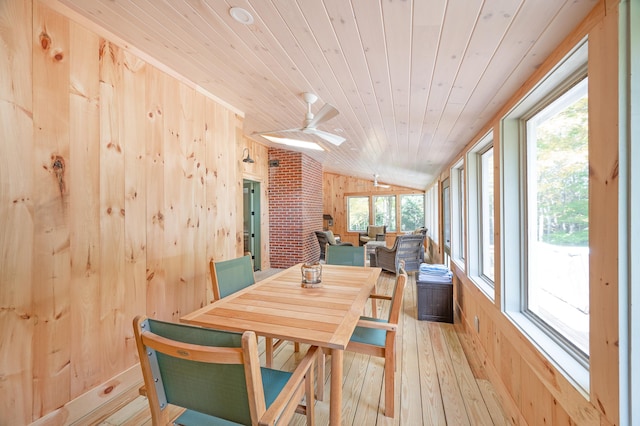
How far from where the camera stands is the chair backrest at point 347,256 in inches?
113

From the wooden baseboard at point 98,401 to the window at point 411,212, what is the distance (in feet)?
26.6

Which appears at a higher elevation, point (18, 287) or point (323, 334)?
point (18, 287)

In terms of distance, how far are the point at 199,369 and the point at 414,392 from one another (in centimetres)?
167

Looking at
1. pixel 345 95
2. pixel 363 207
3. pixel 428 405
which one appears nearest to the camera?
pixel 428 405

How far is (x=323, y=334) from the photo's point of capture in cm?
122

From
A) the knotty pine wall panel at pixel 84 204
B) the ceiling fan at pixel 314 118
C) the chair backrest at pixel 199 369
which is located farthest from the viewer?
the ceiling fan at pixel 314 118

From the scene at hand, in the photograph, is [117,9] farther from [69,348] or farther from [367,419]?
[367,419]

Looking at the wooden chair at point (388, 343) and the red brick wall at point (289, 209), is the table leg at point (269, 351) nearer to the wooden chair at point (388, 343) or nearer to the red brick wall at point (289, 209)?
the wooden chair at point (388, 343)

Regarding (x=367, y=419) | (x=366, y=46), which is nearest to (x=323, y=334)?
(x=367, y=419)

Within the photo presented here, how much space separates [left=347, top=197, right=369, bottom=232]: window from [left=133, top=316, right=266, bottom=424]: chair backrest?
8.42 meters

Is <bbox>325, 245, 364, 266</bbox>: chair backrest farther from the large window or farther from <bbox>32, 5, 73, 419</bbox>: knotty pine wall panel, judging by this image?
the large window

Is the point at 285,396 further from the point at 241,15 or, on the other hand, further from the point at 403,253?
the point at 403,253

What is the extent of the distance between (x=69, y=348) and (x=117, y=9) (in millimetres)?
1991

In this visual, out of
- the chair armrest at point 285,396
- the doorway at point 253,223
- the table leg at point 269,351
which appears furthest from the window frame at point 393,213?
the chair armrest at point 285,396
